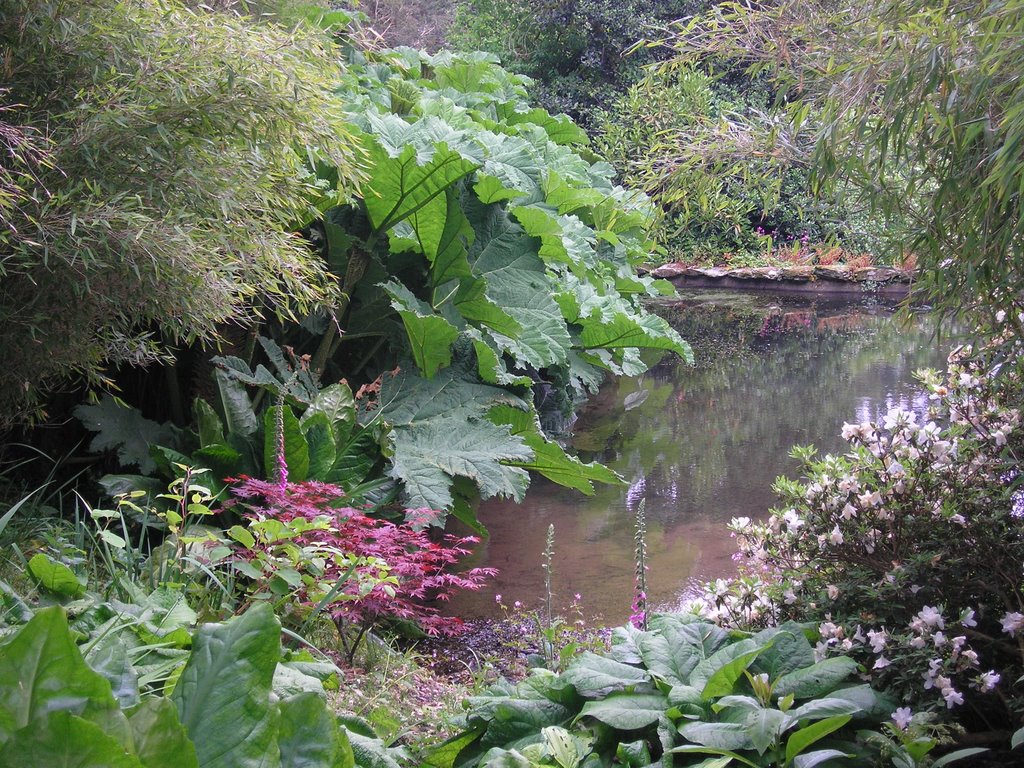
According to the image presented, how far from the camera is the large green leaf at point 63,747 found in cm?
115

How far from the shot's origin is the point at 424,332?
411 cm

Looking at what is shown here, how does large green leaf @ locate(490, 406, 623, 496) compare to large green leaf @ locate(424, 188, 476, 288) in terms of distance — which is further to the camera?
large green leaf @ locate(424, 188, 476, 288)

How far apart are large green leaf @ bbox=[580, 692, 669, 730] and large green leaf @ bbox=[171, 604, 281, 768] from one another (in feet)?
2.54

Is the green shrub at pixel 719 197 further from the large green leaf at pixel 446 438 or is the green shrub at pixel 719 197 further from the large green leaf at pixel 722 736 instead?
the large green leaf at pixel 722 736

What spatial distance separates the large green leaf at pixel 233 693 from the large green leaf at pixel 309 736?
2.4 inches

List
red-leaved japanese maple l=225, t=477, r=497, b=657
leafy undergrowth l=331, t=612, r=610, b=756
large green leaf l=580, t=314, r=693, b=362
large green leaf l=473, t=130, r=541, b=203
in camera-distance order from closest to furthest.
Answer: leafy undergrowth l=331, t=612, r=610, b=756
red-leaved japanese maple l=225, t=477, r=497, b=657
large green leaf l=473, t=130, r=541, b=203
large green leaf l=580, t=314, r=693, b=362

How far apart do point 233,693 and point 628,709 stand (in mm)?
874

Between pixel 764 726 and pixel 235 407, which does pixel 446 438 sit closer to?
pixel 235 407

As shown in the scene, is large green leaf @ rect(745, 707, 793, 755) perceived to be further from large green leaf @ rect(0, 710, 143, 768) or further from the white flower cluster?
large green leaf @ rect(0, 710, 143, 768)

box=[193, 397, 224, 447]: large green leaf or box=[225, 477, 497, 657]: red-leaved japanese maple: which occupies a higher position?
box=[193, 397, 224, 447]: large green leaf

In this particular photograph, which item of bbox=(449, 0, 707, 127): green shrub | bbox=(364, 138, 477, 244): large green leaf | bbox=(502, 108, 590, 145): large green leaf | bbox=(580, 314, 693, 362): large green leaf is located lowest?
bbox=(580, 314, 693, 362): large green leaf

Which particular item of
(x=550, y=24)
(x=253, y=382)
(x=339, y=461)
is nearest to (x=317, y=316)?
(x=253, y=382)

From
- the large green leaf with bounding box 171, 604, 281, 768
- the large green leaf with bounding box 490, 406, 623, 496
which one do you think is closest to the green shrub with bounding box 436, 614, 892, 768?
the large green leaf with bounding box 171, 604, 281, 768

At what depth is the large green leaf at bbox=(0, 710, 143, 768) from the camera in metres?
1.15
